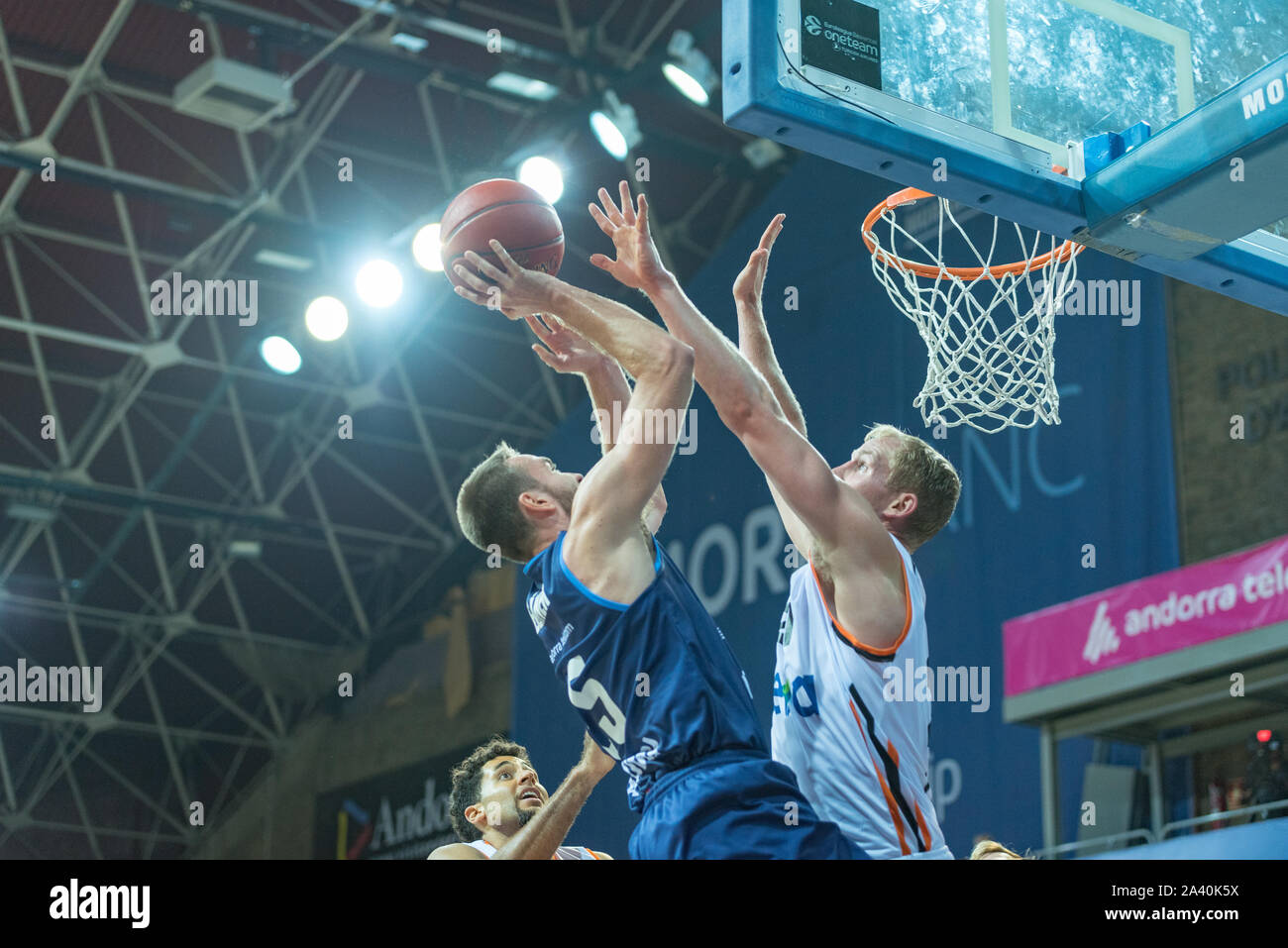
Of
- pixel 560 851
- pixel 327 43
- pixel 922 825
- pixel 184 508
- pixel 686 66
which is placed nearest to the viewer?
pixel 922 825

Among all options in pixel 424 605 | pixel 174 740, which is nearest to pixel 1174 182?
pixel 424 605

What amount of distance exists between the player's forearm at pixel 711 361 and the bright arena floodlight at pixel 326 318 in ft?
30.6

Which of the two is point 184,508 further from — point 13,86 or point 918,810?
point 918,810

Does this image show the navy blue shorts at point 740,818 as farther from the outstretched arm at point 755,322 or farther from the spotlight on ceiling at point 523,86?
the spotlight on ceiling at point 523,86

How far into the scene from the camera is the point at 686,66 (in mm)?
11953

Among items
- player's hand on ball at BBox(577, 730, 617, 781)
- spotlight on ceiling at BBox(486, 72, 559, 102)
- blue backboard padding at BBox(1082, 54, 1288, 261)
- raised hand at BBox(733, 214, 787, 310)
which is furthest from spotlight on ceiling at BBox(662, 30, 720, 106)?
player's hand on ball at BBox(577, 730, 617, 781)

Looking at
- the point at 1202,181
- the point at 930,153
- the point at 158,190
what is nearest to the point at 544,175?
the point at 158,190

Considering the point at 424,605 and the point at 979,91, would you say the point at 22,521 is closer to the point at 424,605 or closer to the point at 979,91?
the point at 424,605

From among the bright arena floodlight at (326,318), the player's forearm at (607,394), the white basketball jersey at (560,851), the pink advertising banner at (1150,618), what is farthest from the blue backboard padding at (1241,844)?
the bright arena floodlight at (326,318)

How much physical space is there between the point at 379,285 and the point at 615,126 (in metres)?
2.33

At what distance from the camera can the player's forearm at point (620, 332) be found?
4188 mm

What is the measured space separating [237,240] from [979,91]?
383 inches

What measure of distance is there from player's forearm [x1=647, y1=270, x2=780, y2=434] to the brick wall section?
21.0ft

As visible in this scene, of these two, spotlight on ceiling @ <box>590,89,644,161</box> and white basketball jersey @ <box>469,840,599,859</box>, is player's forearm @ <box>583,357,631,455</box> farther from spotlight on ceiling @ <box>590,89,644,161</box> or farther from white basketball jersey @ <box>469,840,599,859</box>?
spotlight on ceiling @ <box>590,89,644,161</box>
